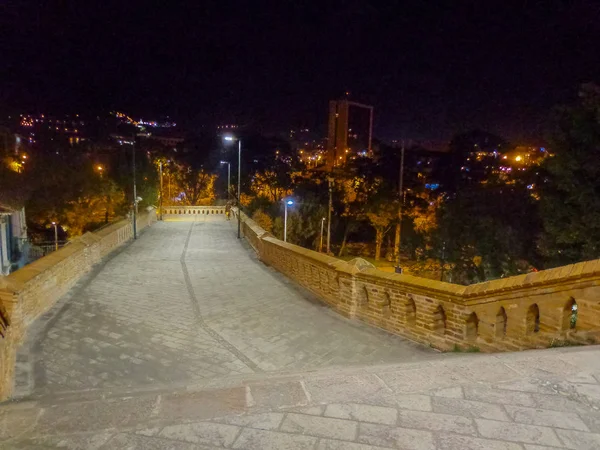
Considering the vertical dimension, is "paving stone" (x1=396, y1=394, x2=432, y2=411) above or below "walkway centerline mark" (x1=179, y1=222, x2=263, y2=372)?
→ above

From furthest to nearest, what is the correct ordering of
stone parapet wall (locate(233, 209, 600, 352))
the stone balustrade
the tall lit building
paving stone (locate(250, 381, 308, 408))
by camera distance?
the tall lit building → the stone balustrade → stone parapet wall (locate(233, 209, 600, 352)) → paving stone (locate(250, 381, 308, 408))

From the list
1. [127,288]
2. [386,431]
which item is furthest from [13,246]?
[386,431]

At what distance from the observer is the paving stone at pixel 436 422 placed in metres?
2.71

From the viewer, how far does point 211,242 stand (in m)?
18.0

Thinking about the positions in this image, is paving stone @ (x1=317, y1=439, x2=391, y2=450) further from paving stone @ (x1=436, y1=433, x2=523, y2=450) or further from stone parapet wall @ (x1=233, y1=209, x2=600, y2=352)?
stone parapet wall @ (x1=233, y1=209, x2=600, y2=352)

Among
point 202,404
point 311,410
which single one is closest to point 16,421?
point 202,404

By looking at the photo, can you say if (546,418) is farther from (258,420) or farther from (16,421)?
(16,421)

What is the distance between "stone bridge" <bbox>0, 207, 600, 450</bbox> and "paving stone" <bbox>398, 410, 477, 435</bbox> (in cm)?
1

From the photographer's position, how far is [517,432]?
8.73 ft

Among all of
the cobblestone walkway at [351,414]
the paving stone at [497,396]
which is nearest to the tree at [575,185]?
the cobblestone walkway at [351,414]

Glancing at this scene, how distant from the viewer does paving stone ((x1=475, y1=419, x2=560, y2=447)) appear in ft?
8.46

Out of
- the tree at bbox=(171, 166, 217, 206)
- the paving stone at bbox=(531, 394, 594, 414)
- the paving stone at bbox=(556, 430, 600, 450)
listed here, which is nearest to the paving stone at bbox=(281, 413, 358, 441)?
the paving stone at bbox=(556, 430, 600, 450)

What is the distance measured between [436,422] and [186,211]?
3182 cm

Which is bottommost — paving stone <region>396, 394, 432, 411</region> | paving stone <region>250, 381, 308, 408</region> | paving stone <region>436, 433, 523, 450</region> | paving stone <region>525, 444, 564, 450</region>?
paving stone <region>250, 381, 308, 408</region>
